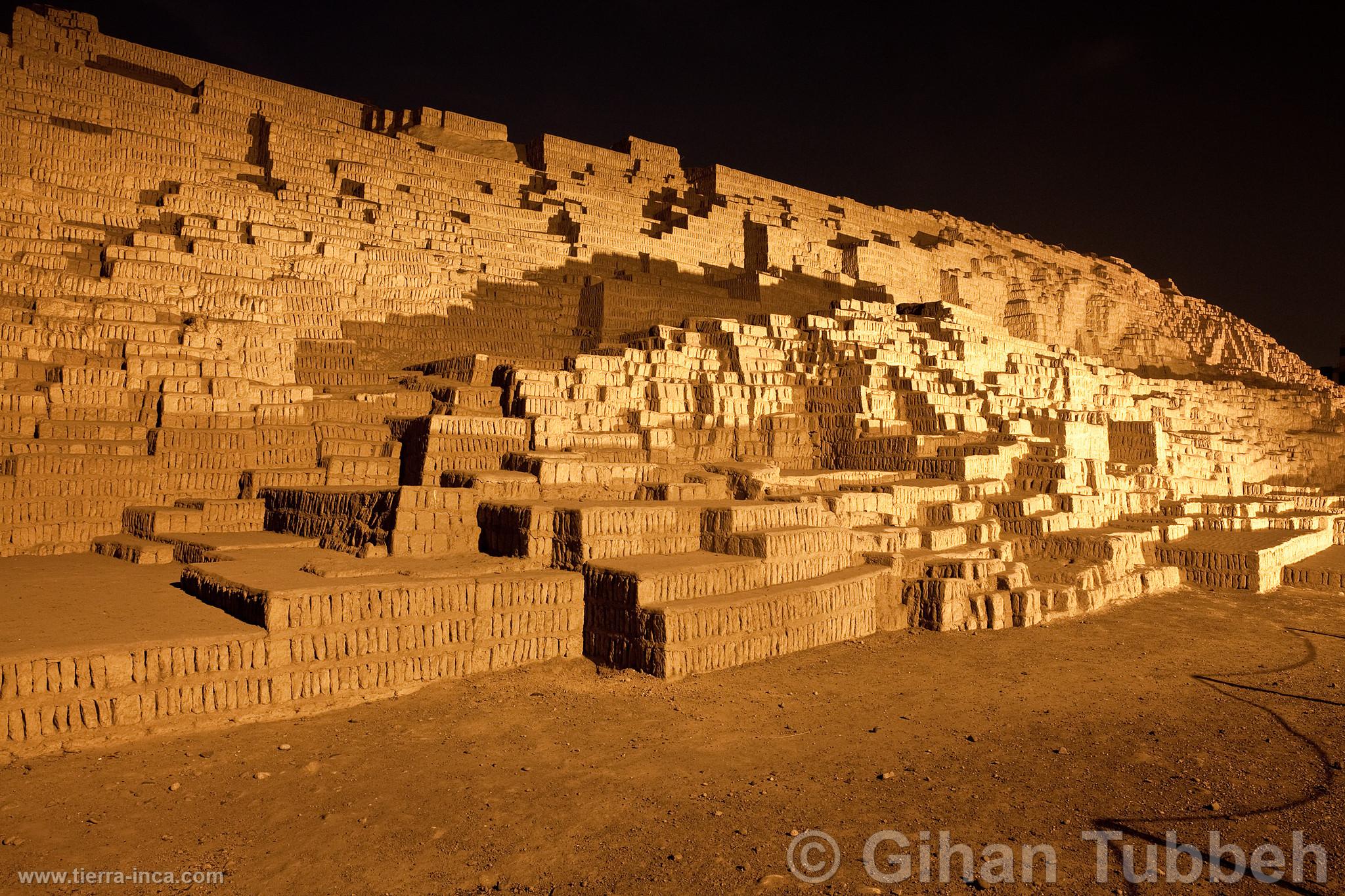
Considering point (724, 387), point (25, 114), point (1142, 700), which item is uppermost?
point (25, 114)

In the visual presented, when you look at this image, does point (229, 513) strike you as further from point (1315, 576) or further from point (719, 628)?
point (1315, 576)

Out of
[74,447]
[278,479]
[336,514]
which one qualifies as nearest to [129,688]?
[336,514]

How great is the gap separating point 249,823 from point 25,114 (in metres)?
23.6

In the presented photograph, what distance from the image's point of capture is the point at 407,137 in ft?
108

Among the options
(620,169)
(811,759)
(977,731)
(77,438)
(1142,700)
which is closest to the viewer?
(811,759)

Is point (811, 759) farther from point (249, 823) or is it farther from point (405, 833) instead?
point (249, 823)

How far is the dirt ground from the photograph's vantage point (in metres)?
5.75

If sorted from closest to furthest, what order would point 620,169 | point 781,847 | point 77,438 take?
point 781,847
point 77,438
point 620,169

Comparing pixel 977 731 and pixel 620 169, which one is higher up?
pixel 620 169

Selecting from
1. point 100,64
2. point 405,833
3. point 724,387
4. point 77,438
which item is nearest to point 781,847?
point 405,833

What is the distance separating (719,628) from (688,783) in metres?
3.55

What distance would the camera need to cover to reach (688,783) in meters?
7.23

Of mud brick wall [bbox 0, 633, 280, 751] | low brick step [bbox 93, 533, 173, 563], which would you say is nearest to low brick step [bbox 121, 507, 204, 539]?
low brick step [bbox 93, 533, 173, 563]

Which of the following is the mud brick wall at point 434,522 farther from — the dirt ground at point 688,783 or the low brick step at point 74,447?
the low brick step at point 74,447
